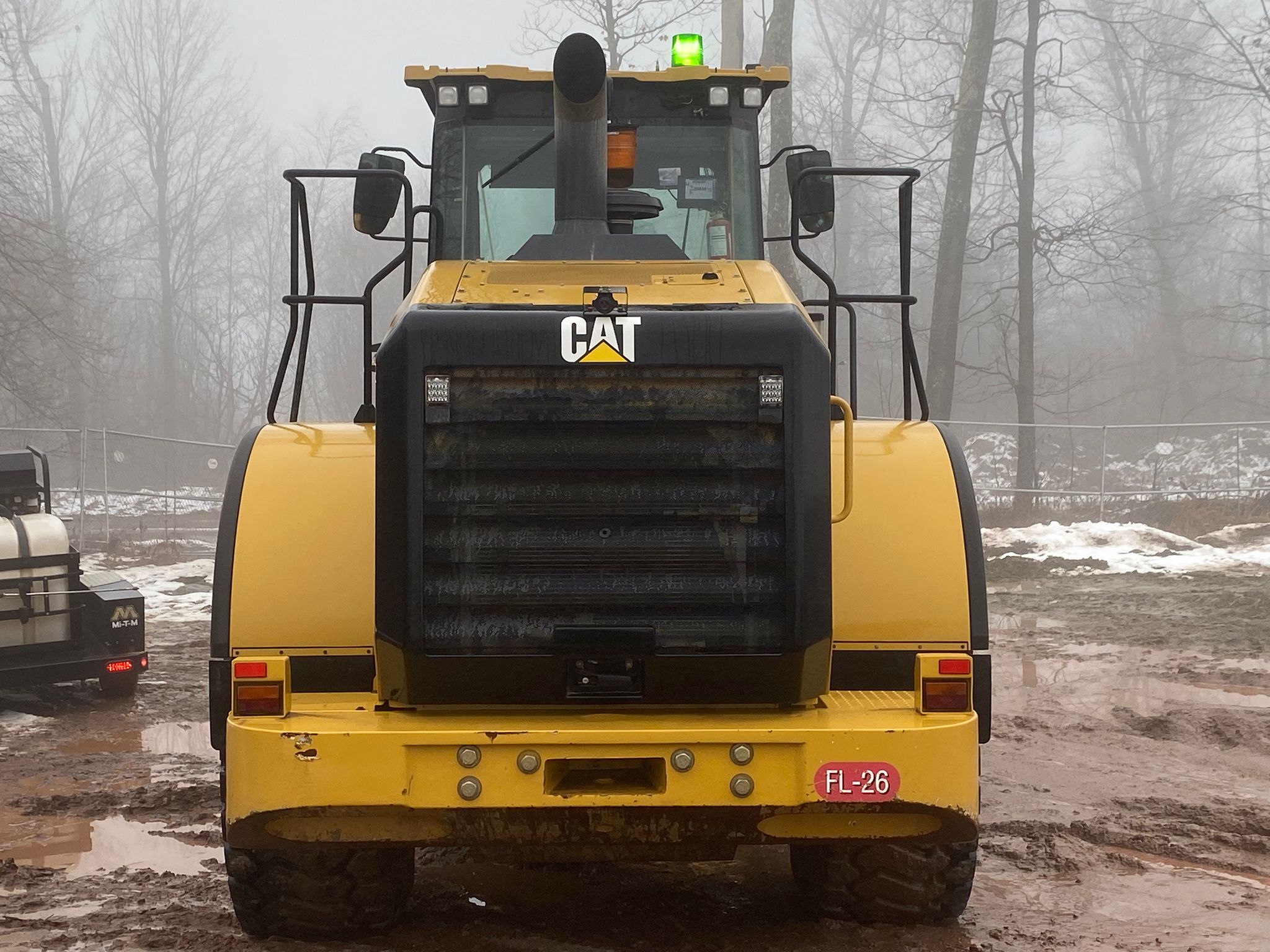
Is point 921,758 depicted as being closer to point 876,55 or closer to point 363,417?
point 363,417

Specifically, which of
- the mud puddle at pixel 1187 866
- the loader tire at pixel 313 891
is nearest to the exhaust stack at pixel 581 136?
the loader tire at pixel 313 891

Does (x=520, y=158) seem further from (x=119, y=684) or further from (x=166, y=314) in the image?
(x=166, y=314)

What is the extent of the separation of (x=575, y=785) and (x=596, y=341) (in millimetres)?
1289

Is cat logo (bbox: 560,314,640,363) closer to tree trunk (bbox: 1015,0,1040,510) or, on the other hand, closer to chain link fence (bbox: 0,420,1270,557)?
chain link fence (bbox: 0,420,1270,557)

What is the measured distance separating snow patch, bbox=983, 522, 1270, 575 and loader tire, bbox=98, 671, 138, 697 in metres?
11.2

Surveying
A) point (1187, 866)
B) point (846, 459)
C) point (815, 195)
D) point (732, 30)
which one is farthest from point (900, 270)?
point (732, 30)

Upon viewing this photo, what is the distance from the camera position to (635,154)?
18.6ft

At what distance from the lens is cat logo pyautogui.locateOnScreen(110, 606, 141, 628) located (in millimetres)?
9477

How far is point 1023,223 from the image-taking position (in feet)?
84.4

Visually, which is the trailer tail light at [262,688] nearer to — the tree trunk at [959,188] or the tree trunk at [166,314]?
the tree trunk at [959,188]

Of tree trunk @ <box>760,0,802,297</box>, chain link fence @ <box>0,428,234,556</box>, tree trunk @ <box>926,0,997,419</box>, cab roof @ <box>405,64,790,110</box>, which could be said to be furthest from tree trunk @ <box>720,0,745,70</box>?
cab roof @ <box>405,64,790,110</box>

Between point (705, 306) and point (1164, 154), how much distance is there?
4637cm

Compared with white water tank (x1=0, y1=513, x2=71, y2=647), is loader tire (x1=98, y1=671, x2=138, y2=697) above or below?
below

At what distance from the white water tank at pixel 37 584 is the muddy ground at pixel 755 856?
533 millimetres
